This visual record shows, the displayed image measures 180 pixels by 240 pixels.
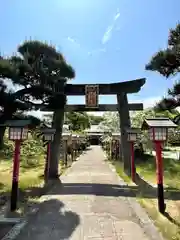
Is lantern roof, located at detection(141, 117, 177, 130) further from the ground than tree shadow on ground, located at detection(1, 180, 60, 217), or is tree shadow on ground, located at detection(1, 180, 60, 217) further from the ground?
lantern roof, located at detection(141, 117, 177, 130)

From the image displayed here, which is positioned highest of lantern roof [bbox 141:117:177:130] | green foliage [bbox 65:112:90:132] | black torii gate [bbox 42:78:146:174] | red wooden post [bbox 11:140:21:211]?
green foliage [bbox 65:112:90:132]

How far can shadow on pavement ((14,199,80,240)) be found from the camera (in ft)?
13.9

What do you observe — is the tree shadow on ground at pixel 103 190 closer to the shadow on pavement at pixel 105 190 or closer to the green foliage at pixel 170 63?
the shadow on pavement at pixel 105 190

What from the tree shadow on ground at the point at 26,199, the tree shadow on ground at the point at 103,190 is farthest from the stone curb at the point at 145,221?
the tree shadow on ground at the point at 26,199

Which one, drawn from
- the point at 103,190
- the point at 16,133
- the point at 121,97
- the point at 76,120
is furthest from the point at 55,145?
the point at 76,120

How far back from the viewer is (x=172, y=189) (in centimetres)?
783

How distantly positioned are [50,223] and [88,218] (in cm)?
81

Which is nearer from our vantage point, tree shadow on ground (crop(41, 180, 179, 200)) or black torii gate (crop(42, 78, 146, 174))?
tree shadow on ground (crop(41, 180, 179, 200))

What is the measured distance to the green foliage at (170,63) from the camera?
26.8ft

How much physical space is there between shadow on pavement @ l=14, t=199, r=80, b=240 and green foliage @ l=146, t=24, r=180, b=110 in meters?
5.53

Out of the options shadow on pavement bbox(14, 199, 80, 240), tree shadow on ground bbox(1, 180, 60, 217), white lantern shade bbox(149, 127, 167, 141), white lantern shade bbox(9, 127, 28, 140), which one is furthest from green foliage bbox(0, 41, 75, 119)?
white lantern shade bbox(149, 127, 167, 141)

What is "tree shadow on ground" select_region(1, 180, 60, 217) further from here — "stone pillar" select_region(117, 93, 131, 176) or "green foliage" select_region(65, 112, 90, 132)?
"green foliage" select_region(65, 112, 90, 132)

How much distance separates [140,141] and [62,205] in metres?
12.2

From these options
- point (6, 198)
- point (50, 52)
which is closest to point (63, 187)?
point (6, 198)
